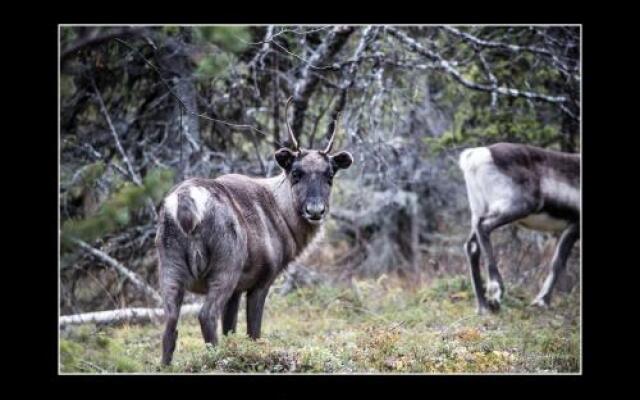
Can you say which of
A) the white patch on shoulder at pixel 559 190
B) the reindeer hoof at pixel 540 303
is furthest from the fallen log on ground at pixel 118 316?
the white patch on shoulder at pixel 559 190

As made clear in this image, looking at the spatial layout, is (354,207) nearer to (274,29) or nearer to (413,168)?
(413,168)

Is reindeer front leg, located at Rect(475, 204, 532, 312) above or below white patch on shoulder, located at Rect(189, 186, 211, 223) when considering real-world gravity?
below

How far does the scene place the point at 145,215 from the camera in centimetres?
1120

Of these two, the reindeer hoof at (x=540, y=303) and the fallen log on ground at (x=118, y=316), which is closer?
the fallen log on ground at (x=118, y=316)

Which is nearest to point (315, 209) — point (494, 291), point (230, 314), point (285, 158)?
point (285, 158)

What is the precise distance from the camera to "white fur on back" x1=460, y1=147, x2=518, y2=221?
32.1 feet

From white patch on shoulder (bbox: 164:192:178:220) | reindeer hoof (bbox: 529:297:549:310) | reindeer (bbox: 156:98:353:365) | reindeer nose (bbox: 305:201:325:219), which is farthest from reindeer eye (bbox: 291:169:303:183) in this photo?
reindeer hoof (bbox: 529:297:549:310)

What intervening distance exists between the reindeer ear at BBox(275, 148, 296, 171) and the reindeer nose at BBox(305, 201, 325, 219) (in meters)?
0.49

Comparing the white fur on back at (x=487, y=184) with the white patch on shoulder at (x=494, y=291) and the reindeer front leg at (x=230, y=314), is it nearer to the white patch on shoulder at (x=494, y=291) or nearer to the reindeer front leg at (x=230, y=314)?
the white patch on shoulder at (x=494, y=291)

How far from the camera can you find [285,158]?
777 cm

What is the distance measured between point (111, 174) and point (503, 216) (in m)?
4.44

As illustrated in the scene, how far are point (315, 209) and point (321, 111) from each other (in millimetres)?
3758

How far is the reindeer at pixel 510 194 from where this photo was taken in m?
9.80

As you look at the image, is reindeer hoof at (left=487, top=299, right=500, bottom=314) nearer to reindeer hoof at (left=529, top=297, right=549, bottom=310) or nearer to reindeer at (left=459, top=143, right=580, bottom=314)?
reindeer at (left=459, top=143, right=580, bottom=314)
